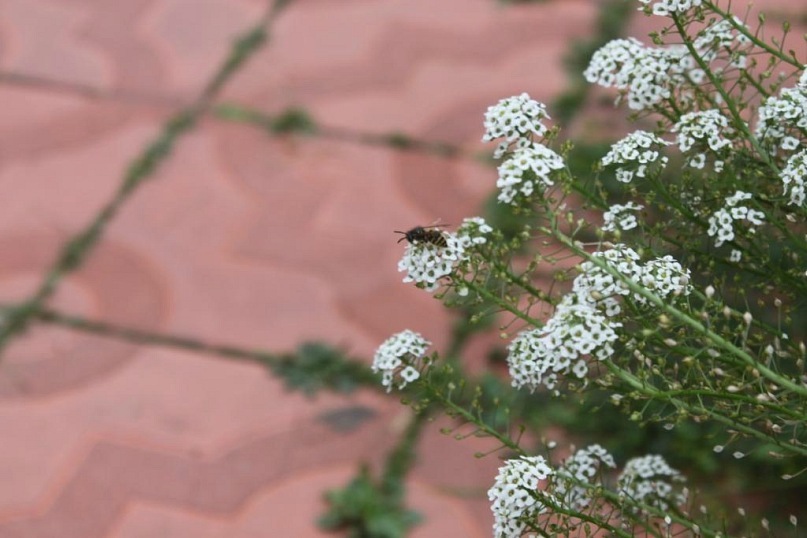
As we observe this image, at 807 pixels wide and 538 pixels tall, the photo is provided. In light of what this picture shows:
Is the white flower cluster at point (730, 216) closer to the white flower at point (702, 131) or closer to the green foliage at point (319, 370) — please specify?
the white flower at point (702, 131)

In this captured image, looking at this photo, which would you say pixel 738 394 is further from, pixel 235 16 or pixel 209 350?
pixel 235 16

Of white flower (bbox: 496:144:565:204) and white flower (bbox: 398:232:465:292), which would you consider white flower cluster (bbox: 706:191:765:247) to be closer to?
white flower (bbox: 496:144:565:204)

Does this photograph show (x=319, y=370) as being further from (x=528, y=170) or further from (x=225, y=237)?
(x=528, y=170)

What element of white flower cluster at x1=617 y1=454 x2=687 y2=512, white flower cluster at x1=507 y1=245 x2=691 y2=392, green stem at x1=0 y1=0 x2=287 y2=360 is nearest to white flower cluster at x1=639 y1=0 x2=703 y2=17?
white flower cluster at x1=507 y1=245 x2=691 y2=392

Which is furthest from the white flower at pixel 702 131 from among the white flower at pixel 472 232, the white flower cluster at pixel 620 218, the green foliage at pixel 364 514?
the green foliage at pixel 364 514

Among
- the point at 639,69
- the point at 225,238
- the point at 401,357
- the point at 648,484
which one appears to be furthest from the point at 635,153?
the point at 225,238
